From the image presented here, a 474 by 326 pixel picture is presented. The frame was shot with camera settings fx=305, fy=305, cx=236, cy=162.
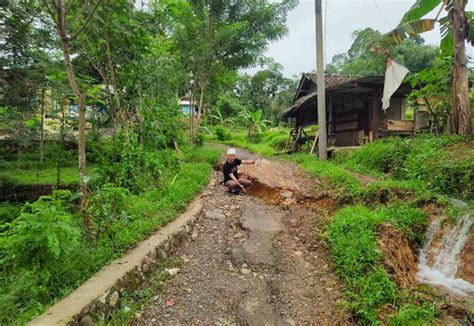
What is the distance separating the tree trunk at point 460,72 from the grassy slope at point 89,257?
22.7ft

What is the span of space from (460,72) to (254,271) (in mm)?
7466

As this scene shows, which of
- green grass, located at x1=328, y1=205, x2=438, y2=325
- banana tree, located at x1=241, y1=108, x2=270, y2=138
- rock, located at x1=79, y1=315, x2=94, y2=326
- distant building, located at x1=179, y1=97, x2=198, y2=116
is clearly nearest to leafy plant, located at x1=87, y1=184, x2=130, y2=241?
rock, located at x1=79, y1=315, x2=94, y2=326

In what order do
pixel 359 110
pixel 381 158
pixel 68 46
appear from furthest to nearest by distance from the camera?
1. pixel 359 110
2. pixel 381 158
3. pixel 68 46

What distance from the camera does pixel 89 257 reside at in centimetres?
342

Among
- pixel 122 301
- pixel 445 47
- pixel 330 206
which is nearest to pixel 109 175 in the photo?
pixel 122 301

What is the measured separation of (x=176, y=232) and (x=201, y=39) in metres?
8.35

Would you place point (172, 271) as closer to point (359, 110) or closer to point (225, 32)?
point (225, 32)

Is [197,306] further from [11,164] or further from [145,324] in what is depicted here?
[11,164]

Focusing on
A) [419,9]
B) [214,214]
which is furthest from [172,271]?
[419,9]

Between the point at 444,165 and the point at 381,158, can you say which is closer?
the point at 444,165

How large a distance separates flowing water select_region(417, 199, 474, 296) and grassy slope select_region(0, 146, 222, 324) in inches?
162

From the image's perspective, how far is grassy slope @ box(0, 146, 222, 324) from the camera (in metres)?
2.60

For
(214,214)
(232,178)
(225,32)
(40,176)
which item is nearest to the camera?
(214,214)

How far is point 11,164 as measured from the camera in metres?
13.4
